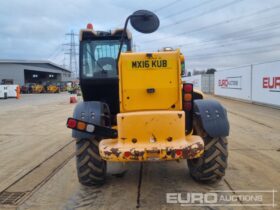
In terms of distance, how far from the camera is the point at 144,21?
5121 millimetres

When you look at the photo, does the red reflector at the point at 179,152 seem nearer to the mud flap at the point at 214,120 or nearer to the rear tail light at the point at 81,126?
the mud flap at the point at 214,120

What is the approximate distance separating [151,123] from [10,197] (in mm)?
2399

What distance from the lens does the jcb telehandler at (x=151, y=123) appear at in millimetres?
4922

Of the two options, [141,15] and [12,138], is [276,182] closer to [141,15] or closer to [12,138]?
[141,15]

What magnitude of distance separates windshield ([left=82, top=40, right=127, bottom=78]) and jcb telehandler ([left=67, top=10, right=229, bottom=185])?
1041mm

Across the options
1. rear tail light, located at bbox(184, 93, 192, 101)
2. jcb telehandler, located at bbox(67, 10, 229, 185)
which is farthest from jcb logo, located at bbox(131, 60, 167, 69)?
rear tail light, located at bbox(184, 93, 192, 101)

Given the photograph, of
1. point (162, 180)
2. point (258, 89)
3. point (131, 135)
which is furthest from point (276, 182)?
point (258, 89)

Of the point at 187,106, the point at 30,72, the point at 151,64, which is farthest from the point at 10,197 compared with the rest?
the point at 30,72

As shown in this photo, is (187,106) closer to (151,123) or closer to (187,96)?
(187,96)

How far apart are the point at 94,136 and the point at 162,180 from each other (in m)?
1.35

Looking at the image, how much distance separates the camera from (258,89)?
21391mm

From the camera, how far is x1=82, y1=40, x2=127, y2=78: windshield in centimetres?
682

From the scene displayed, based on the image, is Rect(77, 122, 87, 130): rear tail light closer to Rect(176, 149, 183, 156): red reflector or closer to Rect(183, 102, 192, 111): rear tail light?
Rect(176, 149, 183, 156): red reflector

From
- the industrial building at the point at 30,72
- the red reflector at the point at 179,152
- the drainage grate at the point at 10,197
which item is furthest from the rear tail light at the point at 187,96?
the industrial building at the point at 30,72
